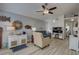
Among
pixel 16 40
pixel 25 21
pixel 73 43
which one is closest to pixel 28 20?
pixel 25 21

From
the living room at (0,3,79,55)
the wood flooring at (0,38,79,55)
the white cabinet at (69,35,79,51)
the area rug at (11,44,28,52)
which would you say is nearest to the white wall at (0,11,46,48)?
the living room at (0,3,79,55)

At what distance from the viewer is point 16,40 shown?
192 centimetres

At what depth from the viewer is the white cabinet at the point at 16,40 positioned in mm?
1878

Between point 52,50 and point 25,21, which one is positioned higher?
point 25,21

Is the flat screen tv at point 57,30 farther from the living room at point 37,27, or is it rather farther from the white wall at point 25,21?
the white wall at point 25,21

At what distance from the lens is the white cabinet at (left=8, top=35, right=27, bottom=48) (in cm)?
188

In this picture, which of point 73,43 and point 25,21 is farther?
point 73,43

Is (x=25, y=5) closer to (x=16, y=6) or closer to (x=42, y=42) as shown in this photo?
(x=16, y=6)

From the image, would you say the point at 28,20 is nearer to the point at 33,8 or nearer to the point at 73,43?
the point at 33,8

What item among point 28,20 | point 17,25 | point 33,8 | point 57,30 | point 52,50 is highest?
point 33,8

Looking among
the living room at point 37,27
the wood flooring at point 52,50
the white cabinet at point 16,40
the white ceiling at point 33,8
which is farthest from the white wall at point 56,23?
the white cabinet at point 16,40

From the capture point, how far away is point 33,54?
2014mm

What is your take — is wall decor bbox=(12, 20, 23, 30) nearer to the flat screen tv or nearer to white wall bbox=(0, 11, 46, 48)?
white wall bbox=(0, 11, 46, 48)

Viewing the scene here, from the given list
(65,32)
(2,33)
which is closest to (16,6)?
(2,33)
